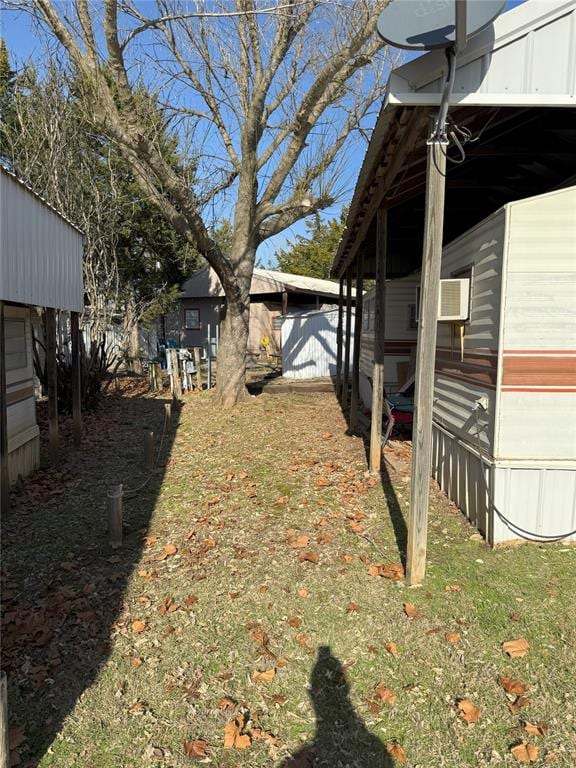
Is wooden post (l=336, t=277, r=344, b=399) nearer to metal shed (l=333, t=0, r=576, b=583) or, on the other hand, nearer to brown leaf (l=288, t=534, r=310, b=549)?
metal shed (l=333, t=0, r=576, b=583)

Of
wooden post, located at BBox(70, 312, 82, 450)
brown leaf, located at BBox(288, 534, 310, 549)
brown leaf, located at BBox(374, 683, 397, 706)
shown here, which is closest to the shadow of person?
brown leaf, located at BBox(374, 683, 397, 706)

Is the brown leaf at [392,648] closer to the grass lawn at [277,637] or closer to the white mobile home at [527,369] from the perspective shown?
the grass lawn at [277,637]

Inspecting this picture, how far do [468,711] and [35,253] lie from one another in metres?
6.27

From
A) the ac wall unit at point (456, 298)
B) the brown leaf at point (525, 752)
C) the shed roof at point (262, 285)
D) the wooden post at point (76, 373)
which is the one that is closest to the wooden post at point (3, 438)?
the wooden post at point (76, 373)

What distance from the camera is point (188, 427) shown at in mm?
10359

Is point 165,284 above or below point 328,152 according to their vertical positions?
below

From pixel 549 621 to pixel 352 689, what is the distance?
1.52 m

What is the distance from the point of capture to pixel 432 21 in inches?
136

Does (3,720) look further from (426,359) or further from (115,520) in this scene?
(426,359)

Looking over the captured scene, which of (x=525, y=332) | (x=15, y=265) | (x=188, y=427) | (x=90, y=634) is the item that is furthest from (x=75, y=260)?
(x=525, y=332)

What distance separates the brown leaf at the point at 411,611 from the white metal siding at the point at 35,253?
4686 millimetres

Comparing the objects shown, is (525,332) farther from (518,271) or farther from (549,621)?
(549,621)

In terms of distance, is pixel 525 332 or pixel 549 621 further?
pixel 525 332

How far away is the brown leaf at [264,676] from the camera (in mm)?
3181
